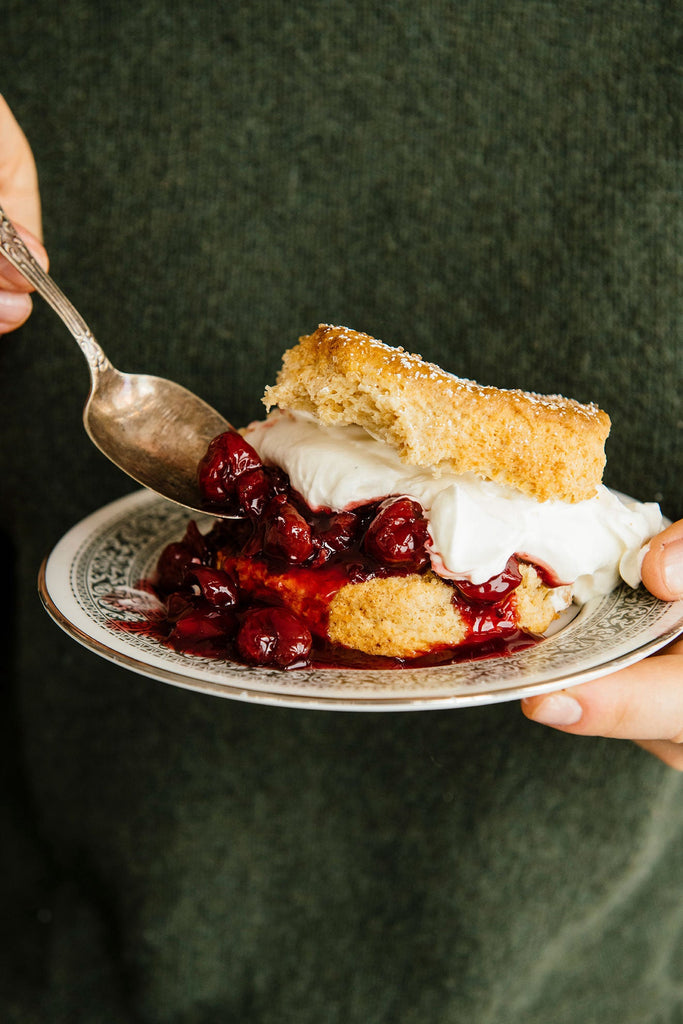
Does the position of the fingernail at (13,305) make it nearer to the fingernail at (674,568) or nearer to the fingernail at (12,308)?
the fingernail at (12,308)

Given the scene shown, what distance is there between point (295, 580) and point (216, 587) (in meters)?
0.15

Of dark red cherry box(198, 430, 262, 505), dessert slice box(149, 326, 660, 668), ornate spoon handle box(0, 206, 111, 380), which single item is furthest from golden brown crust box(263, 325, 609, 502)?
ornate spoon handle box(0, 206, 111, 380)

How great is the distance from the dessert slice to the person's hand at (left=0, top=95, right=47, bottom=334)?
0.68 metres

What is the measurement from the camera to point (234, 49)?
2057mm

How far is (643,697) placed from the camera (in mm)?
1333

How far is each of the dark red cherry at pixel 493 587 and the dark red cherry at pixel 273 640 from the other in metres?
0.30

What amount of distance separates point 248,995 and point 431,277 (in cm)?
209

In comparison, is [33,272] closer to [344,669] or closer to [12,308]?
[12,308]

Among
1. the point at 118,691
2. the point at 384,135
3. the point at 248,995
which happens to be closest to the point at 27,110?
the point at 384,135

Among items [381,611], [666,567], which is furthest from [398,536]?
[666,567]

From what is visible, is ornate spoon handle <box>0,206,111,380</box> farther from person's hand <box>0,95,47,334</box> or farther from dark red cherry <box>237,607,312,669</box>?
dark red cherry <box>237,607,312,669</box>

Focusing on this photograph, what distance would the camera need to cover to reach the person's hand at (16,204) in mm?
1740

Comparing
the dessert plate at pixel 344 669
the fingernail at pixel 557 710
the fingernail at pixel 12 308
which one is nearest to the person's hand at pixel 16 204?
the fingernail at pixel 12 308

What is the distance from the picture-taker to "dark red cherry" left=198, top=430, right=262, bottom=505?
148 centimetres
